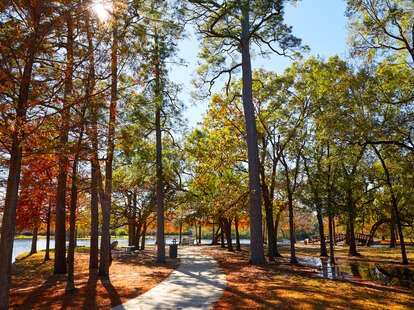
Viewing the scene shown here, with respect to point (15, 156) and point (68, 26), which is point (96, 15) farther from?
point (15, 156)

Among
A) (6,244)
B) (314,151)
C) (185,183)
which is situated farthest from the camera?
(185,183)

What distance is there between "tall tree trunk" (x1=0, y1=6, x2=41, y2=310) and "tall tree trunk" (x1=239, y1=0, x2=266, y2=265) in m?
8.18

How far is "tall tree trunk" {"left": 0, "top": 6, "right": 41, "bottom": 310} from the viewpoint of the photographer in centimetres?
622

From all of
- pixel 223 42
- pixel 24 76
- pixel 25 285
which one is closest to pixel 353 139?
pixel 223 42

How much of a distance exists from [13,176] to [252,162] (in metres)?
9.64

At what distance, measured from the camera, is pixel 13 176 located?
258 inches

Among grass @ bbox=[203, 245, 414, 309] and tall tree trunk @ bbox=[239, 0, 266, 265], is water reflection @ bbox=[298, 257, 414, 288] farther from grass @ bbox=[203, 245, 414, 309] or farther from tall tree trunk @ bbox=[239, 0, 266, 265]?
tall tree trunk @ bbox=[239, 0, 266, 265]

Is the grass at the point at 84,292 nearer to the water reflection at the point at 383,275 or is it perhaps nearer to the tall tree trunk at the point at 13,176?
the tall tree trunk at the point at 13,176

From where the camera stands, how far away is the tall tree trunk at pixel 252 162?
42.9ft

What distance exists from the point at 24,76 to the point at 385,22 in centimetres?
1393

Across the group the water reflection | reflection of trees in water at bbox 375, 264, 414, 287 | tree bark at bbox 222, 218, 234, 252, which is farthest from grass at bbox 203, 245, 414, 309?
tree bark at bbox 222, 218, 234, 252

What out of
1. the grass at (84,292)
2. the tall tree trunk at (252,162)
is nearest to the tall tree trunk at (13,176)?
the grass at (84,292)

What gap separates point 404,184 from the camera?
14.3 metres

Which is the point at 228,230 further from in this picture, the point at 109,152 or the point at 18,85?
the point at 18,85
